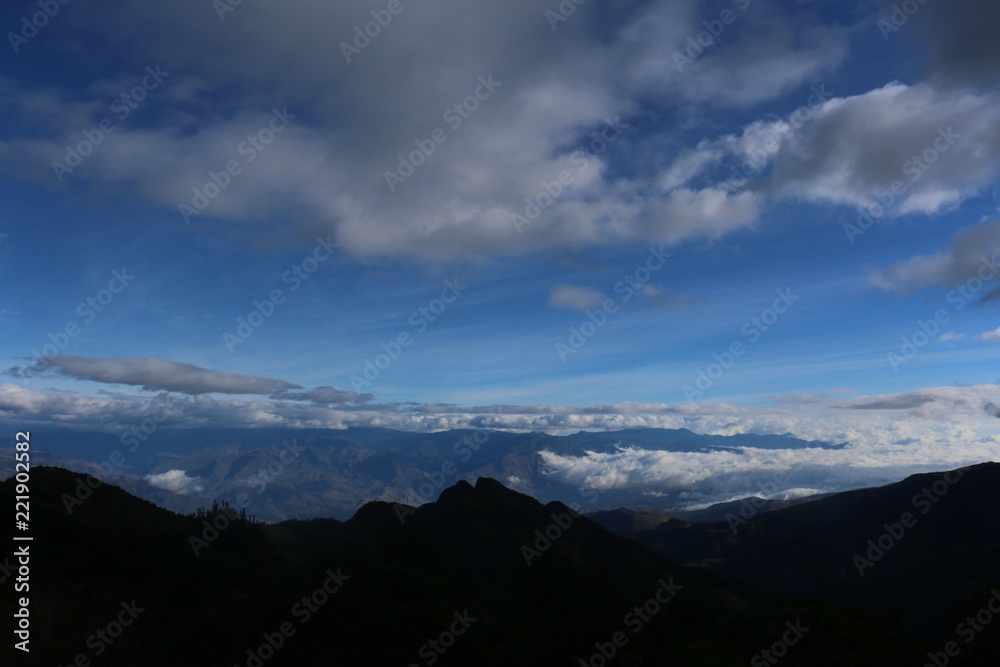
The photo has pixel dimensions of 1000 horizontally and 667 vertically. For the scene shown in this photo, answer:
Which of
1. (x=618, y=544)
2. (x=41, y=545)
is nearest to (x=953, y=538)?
(x=618, y=544)

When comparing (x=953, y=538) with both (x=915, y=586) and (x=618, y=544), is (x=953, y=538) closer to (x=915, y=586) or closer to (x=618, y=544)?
(x=915, y=586)

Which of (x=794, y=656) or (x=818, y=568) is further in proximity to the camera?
(x=818, y=568)

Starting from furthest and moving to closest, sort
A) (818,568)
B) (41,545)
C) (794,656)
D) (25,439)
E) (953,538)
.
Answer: (818,568) → (953,538) → (41,545) → (25,439) → (794,656)

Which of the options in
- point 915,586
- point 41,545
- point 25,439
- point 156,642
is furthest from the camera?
point 915,586

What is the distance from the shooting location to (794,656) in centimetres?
2270

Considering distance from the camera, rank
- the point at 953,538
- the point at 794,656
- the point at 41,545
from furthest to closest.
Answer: the point at 953,538 < the point at 41,545 < the point at 794,656

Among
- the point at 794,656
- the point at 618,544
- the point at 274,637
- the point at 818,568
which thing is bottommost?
the point at 818,568

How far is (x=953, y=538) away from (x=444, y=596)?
9210 inches

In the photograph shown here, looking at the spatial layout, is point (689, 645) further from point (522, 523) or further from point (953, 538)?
point (953, 538)

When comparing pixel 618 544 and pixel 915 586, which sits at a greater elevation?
pixel 618 544

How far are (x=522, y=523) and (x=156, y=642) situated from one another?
14137 centimetres

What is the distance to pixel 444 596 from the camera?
24406 millimetres

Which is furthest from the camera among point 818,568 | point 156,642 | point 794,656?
point 818,568

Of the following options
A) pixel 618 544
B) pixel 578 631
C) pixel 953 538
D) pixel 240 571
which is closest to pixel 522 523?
pixel 618 544
